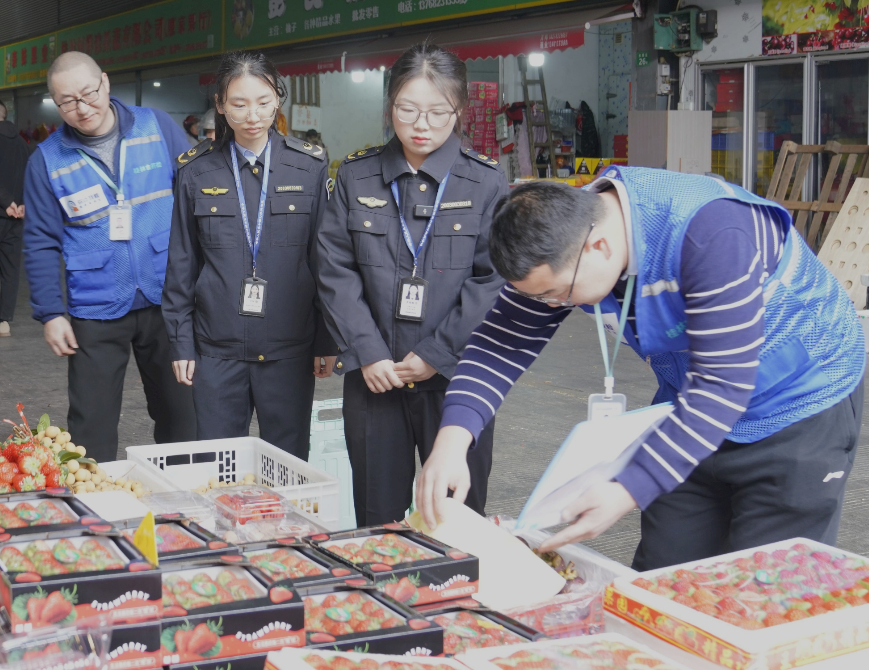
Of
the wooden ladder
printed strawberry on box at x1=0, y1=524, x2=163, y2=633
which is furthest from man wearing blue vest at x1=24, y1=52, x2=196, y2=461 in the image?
the wooden ladder

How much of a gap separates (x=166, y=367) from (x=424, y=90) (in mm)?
1541

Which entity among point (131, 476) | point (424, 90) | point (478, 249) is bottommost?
point (131, 476)

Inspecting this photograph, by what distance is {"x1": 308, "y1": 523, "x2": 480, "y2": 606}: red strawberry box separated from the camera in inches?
61.1

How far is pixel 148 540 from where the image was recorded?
139cm

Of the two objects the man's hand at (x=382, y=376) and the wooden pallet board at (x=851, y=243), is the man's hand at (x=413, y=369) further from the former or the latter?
the wooden pallet board at (x=851, y=243)

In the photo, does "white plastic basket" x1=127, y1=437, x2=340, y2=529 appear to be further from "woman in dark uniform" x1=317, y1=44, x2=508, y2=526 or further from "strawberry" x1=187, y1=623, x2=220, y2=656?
"strawberry" x1=187, y1=623, x2=220, y2=656

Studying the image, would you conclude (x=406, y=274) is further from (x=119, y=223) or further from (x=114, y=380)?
(x=114, y=380)

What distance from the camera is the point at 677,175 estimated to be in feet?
5.53

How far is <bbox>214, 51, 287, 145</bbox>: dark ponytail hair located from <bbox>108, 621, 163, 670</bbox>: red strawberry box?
195 centimetres

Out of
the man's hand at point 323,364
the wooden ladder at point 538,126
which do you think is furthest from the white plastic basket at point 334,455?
the wooden ladder at point 538,126

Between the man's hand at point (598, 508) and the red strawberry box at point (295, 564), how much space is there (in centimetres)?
36

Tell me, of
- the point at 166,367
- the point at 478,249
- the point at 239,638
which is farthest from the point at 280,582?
the point at 166,367

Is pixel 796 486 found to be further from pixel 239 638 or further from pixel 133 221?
pixel 133 221

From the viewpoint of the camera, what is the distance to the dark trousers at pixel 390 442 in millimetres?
2641
